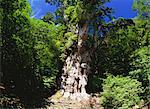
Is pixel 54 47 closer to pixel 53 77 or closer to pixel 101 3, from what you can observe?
pixel 53 77

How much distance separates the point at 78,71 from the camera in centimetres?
3234

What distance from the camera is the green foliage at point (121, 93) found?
23.0 metres

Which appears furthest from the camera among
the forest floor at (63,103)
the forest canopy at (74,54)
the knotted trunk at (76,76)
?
the knotted trunk at (76,76)

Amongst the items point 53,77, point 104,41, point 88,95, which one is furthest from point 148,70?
point 104,41

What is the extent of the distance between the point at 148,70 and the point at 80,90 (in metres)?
9.37

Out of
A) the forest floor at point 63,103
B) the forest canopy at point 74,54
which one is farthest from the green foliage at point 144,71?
the forest floor at point 63,103

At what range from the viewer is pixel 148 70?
24016 millimetres

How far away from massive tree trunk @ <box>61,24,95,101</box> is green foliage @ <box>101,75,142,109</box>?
7.57m

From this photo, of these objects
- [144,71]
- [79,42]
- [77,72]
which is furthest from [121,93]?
[79,42]

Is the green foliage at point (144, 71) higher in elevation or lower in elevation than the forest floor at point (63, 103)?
higher

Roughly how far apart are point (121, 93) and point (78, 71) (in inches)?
381

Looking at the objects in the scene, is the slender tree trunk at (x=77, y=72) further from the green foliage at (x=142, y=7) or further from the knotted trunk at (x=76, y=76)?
the green foliage at (x=142, y=7)

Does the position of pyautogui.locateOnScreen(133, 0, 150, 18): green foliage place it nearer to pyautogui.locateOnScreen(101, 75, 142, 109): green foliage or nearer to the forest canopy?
the forest canopy

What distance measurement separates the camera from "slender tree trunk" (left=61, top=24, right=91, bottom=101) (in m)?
31.7
